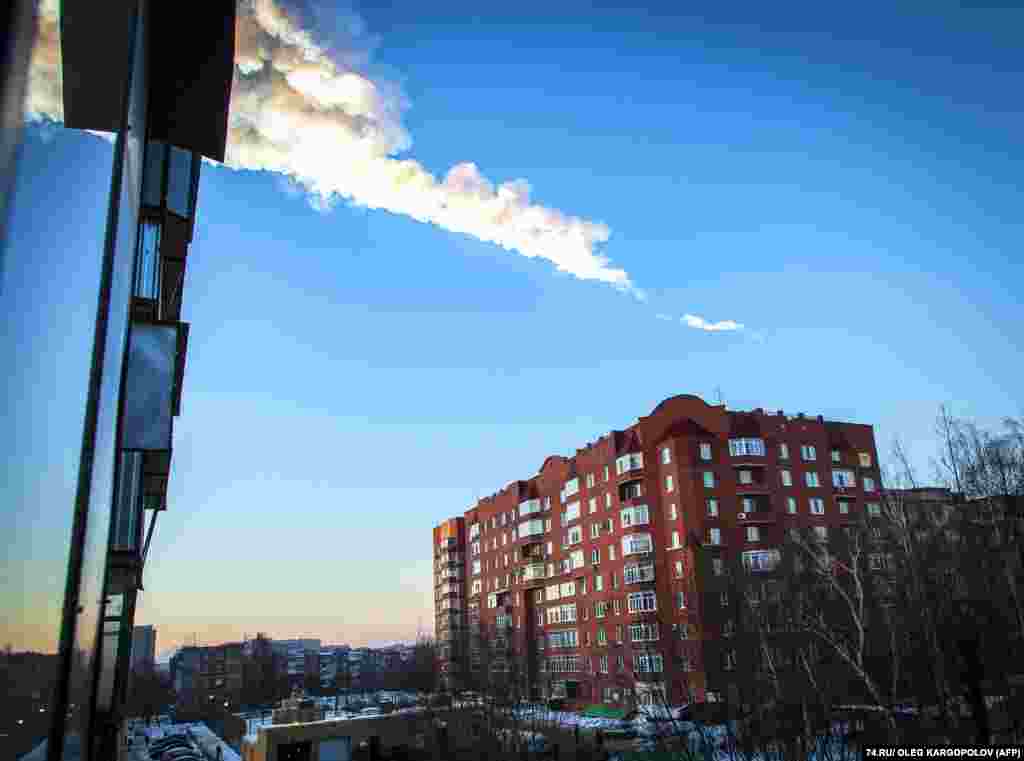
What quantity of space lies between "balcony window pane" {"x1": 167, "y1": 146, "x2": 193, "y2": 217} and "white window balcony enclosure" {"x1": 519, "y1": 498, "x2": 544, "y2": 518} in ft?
197

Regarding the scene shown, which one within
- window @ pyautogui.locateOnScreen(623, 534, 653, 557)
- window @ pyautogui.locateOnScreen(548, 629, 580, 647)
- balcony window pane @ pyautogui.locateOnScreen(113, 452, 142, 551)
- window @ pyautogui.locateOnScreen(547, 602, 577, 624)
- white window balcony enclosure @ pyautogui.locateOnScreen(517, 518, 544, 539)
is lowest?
window @ pyautogui.locateOnScreen(548, 629, 580, 647)

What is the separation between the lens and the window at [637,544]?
164ft

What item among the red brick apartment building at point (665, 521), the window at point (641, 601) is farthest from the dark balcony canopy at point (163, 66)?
the window at point (641, 601)

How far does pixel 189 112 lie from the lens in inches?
160

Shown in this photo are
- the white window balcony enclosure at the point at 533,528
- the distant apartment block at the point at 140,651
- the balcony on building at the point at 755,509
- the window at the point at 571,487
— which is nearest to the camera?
the distant apartment block at the point at 140,651

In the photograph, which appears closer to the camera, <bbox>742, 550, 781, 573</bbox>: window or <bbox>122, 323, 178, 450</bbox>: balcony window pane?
<bbox>122, 323, 178, 450</bbox>: balcony window pane

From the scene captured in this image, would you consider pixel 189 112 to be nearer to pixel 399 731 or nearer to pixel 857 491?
pixel 399 731

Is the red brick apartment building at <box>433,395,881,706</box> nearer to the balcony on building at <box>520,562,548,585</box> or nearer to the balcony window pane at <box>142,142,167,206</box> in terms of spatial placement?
the balcony on building at <box>520,562,548,585</box>

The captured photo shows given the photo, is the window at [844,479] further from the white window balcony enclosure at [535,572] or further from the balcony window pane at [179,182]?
the balcony window pane at [179,182]

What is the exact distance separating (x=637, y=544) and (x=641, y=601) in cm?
366

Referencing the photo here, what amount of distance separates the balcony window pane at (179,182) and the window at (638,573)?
152 feet

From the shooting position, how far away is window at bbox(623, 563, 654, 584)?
49.2 metres

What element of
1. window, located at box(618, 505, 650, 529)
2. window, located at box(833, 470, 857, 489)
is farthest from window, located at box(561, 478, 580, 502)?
window, located at box(833, 470, 857, 489)

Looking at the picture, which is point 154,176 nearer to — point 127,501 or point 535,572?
point 127,501
